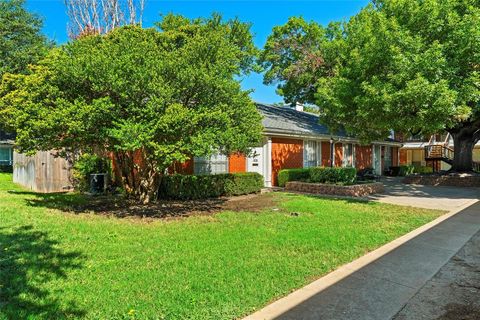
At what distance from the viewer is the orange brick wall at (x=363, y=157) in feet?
76.8

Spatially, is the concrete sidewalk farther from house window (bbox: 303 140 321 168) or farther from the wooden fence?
the wooden fence

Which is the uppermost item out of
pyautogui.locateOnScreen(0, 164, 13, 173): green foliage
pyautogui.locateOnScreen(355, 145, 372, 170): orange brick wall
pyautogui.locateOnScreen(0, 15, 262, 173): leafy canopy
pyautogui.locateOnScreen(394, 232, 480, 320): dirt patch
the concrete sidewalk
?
pyautogui.locateOnScreen(0, 15, 262, 173): leafy canopy

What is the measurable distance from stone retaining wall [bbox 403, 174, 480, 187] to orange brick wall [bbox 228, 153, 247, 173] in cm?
1085

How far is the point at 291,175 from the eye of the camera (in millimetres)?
15695

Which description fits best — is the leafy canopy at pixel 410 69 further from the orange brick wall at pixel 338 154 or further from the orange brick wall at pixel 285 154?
the orange brick wall at pixel 338 154

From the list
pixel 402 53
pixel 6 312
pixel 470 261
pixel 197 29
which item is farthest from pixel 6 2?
pixel 470 261

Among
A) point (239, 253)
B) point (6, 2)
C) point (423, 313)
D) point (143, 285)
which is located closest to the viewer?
point (423, 313)

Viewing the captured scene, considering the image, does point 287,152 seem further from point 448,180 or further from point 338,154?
point 448,180

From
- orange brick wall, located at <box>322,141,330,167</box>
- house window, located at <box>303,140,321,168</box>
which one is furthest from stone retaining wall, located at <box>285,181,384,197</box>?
orange brick wall, located at <box>322,141,330,167</box>

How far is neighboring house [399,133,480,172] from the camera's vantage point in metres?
26.6

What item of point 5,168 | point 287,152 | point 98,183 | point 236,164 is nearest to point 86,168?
point 98,183

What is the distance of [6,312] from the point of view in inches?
129

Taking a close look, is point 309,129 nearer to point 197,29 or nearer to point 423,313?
point 197,29

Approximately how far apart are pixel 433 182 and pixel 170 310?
19.7 metres
